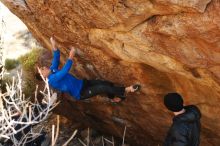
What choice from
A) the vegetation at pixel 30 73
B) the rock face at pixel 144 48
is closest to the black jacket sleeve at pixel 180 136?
the rock face at pixel 144 48

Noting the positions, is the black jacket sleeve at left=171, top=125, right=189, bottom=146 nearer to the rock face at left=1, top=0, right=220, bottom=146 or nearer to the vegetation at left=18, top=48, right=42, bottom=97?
the rock face at left=1, top=0, right=220, bottom=146

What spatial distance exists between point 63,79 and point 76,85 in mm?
273

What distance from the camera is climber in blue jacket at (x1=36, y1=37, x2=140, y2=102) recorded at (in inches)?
267

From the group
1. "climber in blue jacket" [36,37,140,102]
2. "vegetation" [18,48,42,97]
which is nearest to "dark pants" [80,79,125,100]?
"climber in blue jacket" [36,37,140,102]

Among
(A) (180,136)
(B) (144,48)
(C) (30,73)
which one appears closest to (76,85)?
(B) (144,48)

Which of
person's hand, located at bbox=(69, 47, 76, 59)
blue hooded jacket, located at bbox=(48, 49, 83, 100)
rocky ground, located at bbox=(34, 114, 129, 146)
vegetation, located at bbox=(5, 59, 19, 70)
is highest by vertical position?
person's hand, located at bbox=(69, 47, 76, 59)

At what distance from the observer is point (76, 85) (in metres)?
7.05

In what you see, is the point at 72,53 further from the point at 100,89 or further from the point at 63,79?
the point at 100,89

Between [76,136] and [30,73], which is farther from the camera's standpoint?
[30,73]

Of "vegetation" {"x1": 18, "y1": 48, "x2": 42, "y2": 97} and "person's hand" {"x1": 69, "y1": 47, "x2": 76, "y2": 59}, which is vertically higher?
"person's hand" {"x1": 69, "y1": 47, "x2": 76, "y2": 59}

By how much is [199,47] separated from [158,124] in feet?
8.73

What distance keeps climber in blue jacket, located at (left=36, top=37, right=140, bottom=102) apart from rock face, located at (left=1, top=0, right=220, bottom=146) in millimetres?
218

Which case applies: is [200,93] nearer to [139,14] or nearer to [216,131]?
[216,131]

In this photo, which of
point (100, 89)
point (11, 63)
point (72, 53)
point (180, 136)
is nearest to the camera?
point (180, 136)
